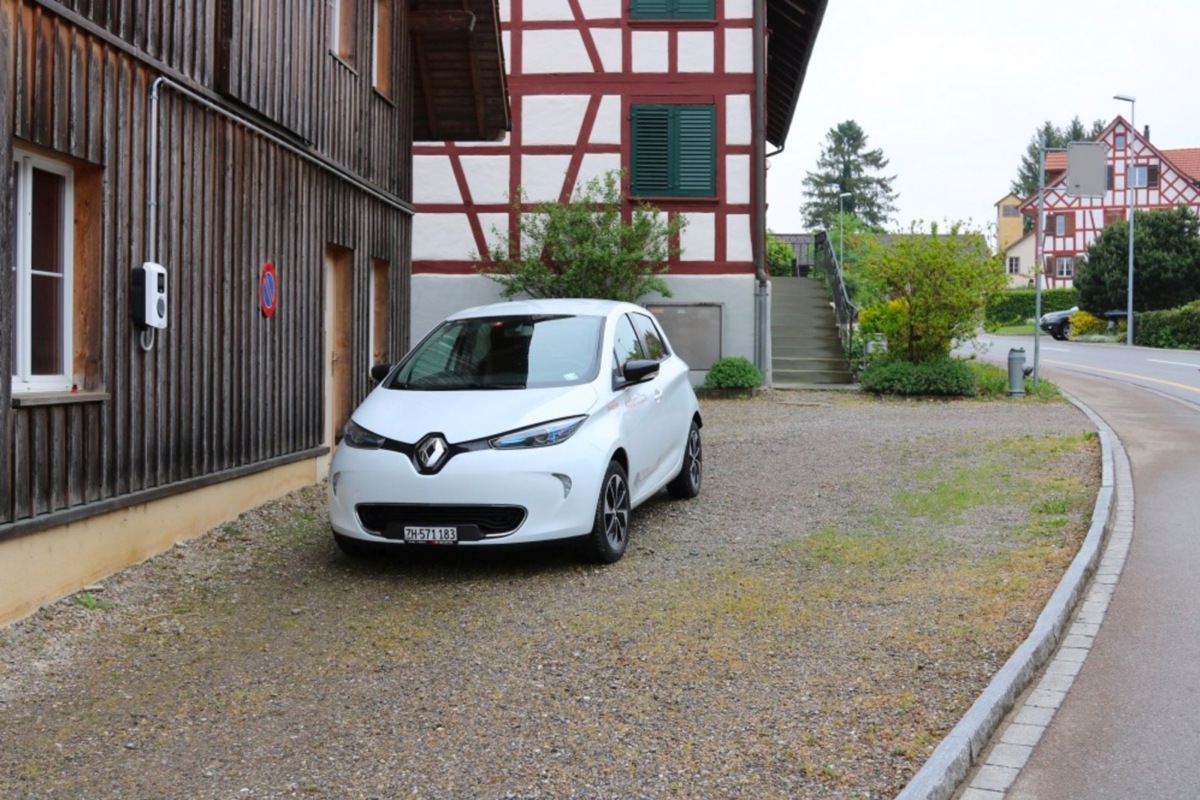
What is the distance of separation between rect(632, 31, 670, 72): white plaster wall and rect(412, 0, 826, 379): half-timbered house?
0.08 ft

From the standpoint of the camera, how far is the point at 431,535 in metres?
7.39

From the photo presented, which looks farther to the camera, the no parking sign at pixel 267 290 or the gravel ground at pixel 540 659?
the no parking sign at pixel 267 290

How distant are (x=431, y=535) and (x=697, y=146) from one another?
15.6 metres

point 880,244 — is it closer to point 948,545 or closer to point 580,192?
point 580,192

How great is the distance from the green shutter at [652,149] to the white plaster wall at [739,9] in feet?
6.39

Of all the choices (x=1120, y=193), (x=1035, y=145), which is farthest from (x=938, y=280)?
(x=1035, y=145)

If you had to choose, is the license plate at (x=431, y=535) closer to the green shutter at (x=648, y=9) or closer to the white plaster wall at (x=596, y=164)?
the white plaster wall at (x=596, y=164)

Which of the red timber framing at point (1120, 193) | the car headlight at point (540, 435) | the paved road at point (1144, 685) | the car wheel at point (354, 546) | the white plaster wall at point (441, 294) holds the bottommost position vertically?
the paved road at point (1144, 685)

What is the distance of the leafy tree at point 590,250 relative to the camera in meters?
20.5

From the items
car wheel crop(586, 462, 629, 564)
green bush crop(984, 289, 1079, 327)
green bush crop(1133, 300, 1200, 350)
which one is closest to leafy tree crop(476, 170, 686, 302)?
car wheel crop(586, 462, 629, 564)

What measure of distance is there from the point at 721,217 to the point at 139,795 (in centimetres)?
1855

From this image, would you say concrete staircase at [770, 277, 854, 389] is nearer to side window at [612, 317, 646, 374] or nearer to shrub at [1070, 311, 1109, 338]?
side window at [612, 317, 646, 374]

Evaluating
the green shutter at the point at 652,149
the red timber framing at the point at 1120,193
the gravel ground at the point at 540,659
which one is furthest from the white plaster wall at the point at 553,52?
the red timber framing at the point at 1120,193

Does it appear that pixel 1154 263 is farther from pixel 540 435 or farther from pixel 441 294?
pixel 540 435
